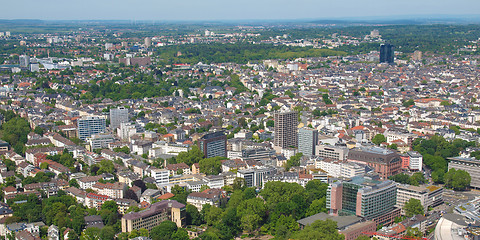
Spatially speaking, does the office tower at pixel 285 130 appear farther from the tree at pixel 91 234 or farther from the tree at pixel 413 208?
the tree at pixel 91 234

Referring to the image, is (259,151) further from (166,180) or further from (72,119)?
(72,119)

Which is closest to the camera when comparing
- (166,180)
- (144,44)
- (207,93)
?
(166,180)

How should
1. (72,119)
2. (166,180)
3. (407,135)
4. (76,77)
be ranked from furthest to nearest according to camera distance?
(76,77) → (72,119) → (407,135) → (166,180)

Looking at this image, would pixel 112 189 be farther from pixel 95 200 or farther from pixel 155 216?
→ pixel 155 216

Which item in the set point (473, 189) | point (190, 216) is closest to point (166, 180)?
point (190, 216)

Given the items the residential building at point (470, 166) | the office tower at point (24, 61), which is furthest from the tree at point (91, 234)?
the office tower at point (24, 61)

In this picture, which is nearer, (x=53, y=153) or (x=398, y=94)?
(x=53, y=153)
